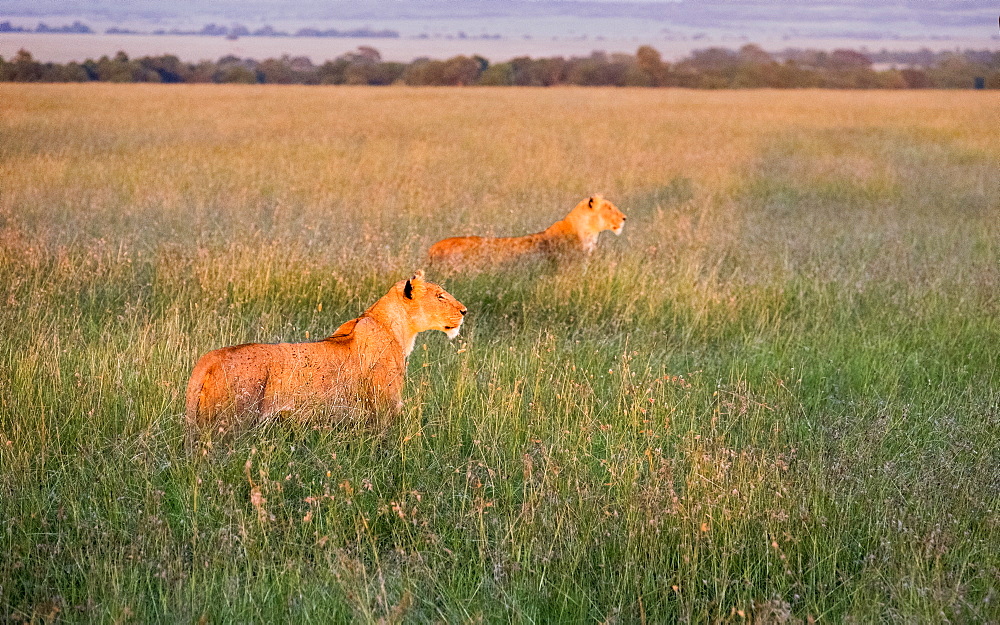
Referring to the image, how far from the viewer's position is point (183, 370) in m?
5.35

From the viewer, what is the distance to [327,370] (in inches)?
189

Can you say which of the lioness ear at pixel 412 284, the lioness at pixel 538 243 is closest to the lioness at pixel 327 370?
the lioness ear at pixel 412 284

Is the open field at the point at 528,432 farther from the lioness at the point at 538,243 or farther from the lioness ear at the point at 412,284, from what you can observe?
the lioness ear at the point at 412,284

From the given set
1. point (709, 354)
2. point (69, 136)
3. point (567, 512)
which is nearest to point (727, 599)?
point (567, 512)

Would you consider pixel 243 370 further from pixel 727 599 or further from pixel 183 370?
pixel 727 599

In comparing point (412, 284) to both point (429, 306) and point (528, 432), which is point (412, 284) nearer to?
point (429, 306)

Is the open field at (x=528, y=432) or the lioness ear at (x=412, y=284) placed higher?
the lioness ear at (x=412, y=284)

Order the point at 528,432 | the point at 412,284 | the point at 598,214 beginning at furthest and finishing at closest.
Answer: the point at 598,214 → the point at 412,284 → the point at 528,432

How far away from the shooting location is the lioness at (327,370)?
4340 mm

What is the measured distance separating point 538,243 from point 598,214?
3.75ft

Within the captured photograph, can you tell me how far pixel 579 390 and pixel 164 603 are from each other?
255 cm

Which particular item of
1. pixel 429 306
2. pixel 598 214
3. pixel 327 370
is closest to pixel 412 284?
pixel 429 306

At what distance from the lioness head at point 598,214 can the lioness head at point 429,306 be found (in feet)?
13.5

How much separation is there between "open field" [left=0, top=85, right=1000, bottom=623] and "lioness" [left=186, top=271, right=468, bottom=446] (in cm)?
16
